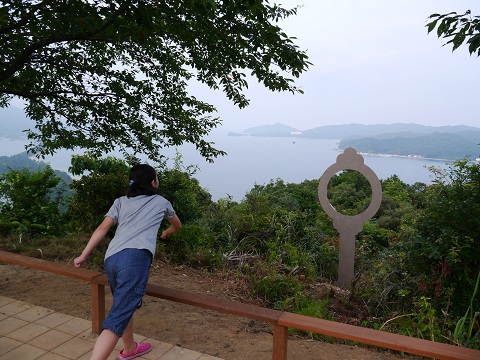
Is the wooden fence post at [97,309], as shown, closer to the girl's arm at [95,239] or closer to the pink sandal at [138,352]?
the pink sandal at [138,352]

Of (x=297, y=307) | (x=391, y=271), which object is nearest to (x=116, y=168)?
(x=297, y=307)

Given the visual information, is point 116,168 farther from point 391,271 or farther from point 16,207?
point 391,271

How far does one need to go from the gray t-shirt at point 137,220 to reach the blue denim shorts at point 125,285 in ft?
0.18

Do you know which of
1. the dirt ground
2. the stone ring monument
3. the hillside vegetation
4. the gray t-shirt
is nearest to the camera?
the gray t-shirt

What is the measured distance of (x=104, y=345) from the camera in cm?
245

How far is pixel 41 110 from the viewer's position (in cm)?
595

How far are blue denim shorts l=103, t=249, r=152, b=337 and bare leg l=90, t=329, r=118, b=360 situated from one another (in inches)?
1.3

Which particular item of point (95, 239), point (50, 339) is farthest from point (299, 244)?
point (95, 239)

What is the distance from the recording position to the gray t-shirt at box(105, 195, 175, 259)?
8.44 ft

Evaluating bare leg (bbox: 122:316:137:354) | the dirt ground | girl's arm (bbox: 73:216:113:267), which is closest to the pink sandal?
bare leg (bbox: 122:316:137:354)

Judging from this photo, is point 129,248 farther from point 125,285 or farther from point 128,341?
point 128,341

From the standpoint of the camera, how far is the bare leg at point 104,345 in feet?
8.00

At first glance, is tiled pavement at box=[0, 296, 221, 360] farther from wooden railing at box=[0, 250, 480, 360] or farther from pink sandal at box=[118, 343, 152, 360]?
wooden railing at box=[0, 250, 480, 360]

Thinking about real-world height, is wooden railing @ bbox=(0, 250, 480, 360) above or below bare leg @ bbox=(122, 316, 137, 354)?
above
